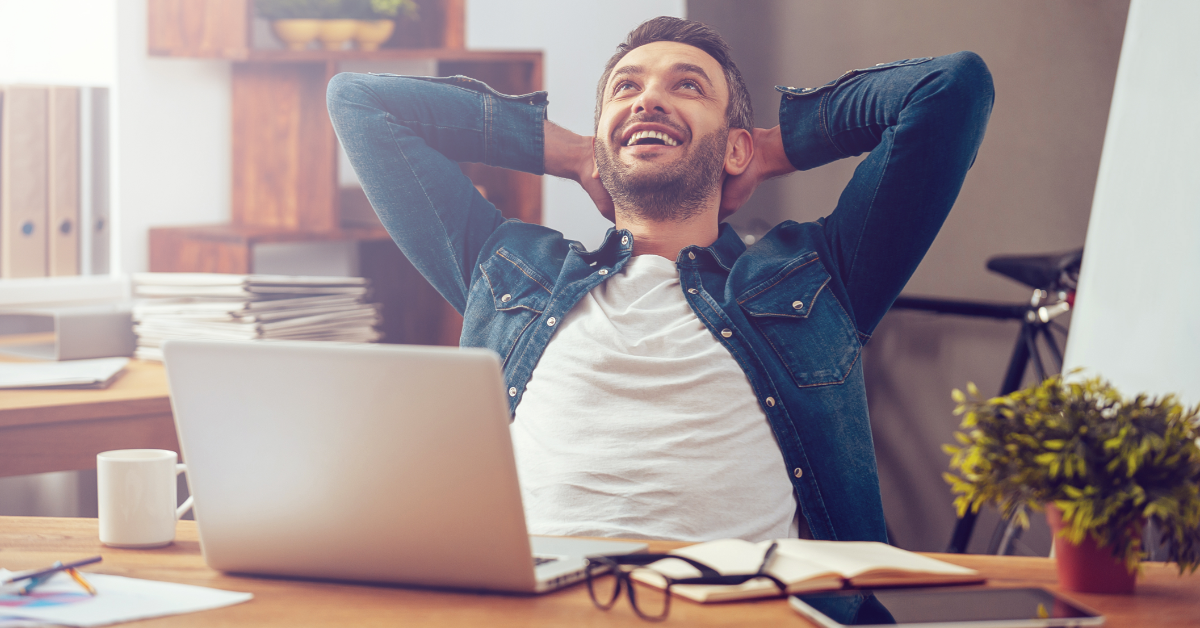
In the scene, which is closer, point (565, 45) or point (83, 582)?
point (83, 582)

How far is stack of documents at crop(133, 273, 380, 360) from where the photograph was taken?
6.53 feet

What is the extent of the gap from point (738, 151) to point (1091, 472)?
1.00 meters

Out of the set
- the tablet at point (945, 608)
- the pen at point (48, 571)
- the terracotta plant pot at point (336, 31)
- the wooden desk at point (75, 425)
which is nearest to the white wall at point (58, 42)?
the terracotta plant pot at point (336, 31)

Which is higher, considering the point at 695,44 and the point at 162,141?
the point at 695,44

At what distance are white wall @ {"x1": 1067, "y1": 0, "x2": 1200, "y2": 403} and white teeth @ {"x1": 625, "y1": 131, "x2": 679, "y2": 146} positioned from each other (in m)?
0.70

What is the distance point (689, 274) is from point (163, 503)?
780 mm

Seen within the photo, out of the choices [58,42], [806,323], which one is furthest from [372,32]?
[806,323]

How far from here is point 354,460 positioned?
2.60 ft

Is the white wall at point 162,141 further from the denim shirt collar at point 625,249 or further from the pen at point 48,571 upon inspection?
the pen at point 48,571

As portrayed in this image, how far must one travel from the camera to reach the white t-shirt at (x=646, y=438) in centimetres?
129

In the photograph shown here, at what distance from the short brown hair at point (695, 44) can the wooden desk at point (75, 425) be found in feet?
2.77

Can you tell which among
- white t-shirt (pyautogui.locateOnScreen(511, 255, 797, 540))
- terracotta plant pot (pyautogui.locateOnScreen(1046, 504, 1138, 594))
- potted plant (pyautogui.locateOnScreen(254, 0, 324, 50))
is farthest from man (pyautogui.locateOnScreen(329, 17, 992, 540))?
potted plant (pyautogui.locateOnScreen(254, 0, 324, 50))

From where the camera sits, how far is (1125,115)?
5.43ft

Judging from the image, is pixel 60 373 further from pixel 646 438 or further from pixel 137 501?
pixel 646 438
